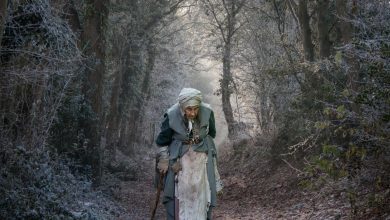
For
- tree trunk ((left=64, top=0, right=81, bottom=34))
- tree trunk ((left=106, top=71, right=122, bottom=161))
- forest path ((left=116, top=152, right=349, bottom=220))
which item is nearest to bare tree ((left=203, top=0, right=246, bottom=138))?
tree trunk ((left=106, top=71, right=122, bottom=161))

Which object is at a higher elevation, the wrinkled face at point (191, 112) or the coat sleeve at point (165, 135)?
the wrinkled face at point (191, 112)

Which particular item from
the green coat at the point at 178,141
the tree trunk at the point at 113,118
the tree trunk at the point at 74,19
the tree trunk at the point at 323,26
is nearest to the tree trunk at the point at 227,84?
the tree trunk at the point at 113,118

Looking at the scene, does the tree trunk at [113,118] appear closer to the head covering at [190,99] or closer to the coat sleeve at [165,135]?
the coat sleeve at [165,135]

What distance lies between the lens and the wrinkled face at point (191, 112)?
6.93m

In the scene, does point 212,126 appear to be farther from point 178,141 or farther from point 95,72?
point 95,72

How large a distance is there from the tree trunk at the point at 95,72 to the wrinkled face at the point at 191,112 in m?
7.09

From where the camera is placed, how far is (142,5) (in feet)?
72.2

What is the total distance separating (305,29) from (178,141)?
951 cm

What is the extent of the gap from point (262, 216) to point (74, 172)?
4553 millimetres

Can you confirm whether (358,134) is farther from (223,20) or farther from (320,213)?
(223,20)

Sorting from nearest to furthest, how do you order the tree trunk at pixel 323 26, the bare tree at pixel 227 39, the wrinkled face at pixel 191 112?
the wrinkled face at pixel 191 112
the tree trunk at pixel 323 26
the bare tree at pixel 227 39

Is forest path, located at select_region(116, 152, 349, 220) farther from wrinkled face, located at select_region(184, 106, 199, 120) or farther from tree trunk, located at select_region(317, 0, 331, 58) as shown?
wrinkled face, located at select_region(184, 106, 199, 120)

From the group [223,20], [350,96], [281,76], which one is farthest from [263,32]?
[350,96]

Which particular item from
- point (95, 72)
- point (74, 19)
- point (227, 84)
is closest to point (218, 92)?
point (227, 84)
